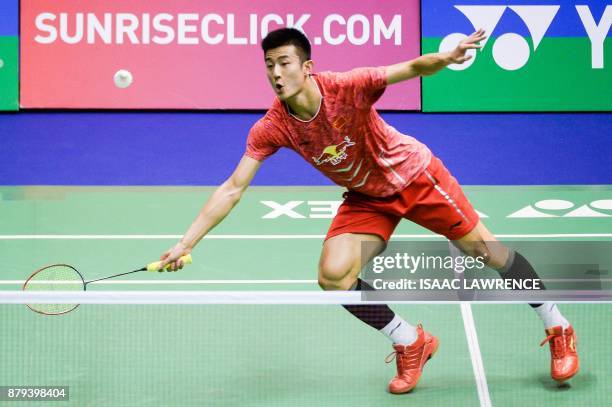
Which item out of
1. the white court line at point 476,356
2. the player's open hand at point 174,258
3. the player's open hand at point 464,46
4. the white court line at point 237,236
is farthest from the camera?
the white court line at point 237,236

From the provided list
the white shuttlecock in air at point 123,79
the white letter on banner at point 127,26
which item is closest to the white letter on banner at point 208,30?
the white letter on banner at point 127,26

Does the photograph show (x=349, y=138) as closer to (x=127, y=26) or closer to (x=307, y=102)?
(x=307, y=102)

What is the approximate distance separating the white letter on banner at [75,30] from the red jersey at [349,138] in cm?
445

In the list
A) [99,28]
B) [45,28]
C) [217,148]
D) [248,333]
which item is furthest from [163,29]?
[248,333]

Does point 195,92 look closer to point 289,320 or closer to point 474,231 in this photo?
point 289,320

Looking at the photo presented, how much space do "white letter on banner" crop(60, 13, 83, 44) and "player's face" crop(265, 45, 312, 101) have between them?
460cm

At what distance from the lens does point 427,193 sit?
4.65 meters

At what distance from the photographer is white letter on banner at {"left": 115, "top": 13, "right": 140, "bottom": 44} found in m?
8.48

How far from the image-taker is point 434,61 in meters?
4.11

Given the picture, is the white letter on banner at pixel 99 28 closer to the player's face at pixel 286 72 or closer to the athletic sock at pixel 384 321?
the player's face at pixel 286 72

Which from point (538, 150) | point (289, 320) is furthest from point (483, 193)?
point (289, 320)

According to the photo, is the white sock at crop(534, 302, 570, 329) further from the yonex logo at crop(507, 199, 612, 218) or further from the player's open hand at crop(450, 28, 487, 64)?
the yonex logo at crop(507, 199, 612, 218)

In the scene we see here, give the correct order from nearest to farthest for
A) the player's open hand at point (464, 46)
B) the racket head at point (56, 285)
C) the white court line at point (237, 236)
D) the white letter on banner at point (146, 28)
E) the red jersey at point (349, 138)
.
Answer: the player's open hand at point (464, 46) < the red jersey at point (349, 138) < the racket head at point (56, 285) < the white court line at point (237, 236) < the white letter on banner at point (146, 28)

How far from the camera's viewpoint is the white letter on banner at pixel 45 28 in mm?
8461
